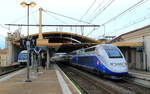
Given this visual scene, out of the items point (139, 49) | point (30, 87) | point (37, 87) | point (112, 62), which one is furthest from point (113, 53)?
point (139, 49)

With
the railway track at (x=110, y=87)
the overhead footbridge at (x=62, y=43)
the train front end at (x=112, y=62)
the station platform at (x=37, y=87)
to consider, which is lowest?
the railway track at (x=110, y=87)

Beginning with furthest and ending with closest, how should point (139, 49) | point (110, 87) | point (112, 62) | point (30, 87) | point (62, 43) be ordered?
point (62, 43) < point (139, 49) < point (112, 62) < point (110, 87) < point (30, 87)

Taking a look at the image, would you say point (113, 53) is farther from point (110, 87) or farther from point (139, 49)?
point (139, 49)

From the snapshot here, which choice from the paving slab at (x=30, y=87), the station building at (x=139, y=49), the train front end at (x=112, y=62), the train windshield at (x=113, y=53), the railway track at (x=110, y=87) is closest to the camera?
the paving slab at (x=30, y=87)

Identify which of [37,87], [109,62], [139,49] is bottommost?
[37,87]

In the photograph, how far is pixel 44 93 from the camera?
1196 centimetres

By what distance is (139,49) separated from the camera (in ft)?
104

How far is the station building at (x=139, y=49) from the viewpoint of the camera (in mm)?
30953

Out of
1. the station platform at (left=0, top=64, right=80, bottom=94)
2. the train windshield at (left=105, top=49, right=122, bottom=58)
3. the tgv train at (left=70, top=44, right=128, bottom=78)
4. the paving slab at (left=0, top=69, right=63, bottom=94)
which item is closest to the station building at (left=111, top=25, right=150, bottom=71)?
the tgv train at (left=70, top=44, right=128, bottom=78)

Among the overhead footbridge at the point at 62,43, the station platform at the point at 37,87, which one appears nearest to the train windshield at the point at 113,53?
the station platform at the point at 37,87

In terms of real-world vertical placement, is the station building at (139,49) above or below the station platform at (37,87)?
above

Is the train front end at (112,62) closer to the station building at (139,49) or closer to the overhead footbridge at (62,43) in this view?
the overhead footbridge at (62,43)

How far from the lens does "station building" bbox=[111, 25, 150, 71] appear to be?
102 ft

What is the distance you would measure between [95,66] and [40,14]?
17.4 metres
